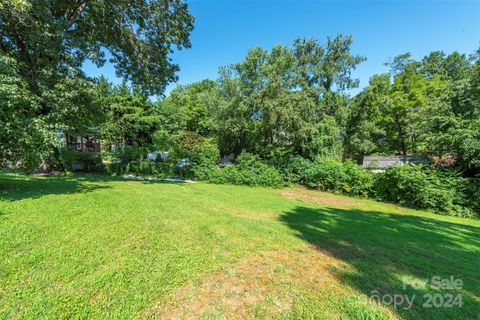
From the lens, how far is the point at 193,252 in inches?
124

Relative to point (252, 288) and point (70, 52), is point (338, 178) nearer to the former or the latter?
point (252, 288)

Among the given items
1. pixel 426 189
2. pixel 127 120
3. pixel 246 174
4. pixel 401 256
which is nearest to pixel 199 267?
pixel 401 256

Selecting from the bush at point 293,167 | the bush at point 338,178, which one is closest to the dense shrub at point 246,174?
the bush at point 293,167

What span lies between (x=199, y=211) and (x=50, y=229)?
2.81 metres

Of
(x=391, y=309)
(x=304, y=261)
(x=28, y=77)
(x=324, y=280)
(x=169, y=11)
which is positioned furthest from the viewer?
(x=169, y=11)

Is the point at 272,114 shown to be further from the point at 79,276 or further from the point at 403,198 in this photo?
the point at 79,276

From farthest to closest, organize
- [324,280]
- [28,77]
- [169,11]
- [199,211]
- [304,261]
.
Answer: [169,11]
[28,77]
[199,211]
[304,261]
[324,280]

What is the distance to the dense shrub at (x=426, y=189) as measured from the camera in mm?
9844

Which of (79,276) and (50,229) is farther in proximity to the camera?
(50,229)

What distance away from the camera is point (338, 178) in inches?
483

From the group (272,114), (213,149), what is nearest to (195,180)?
(213,149)

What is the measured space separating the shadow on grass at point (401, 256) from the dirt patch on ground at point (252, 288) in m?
0.40

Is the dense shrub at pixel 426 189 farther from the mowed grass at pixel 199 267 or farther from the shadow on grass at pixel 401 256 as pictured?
the mowed grass at pixel 199 267

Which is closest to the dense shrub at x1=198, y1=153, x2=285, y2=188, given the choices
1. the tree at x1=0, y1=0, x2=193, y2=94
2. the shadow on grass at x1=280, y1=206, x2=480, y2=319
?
the tree at x1=0, y1=0, x2=193, y2=94
